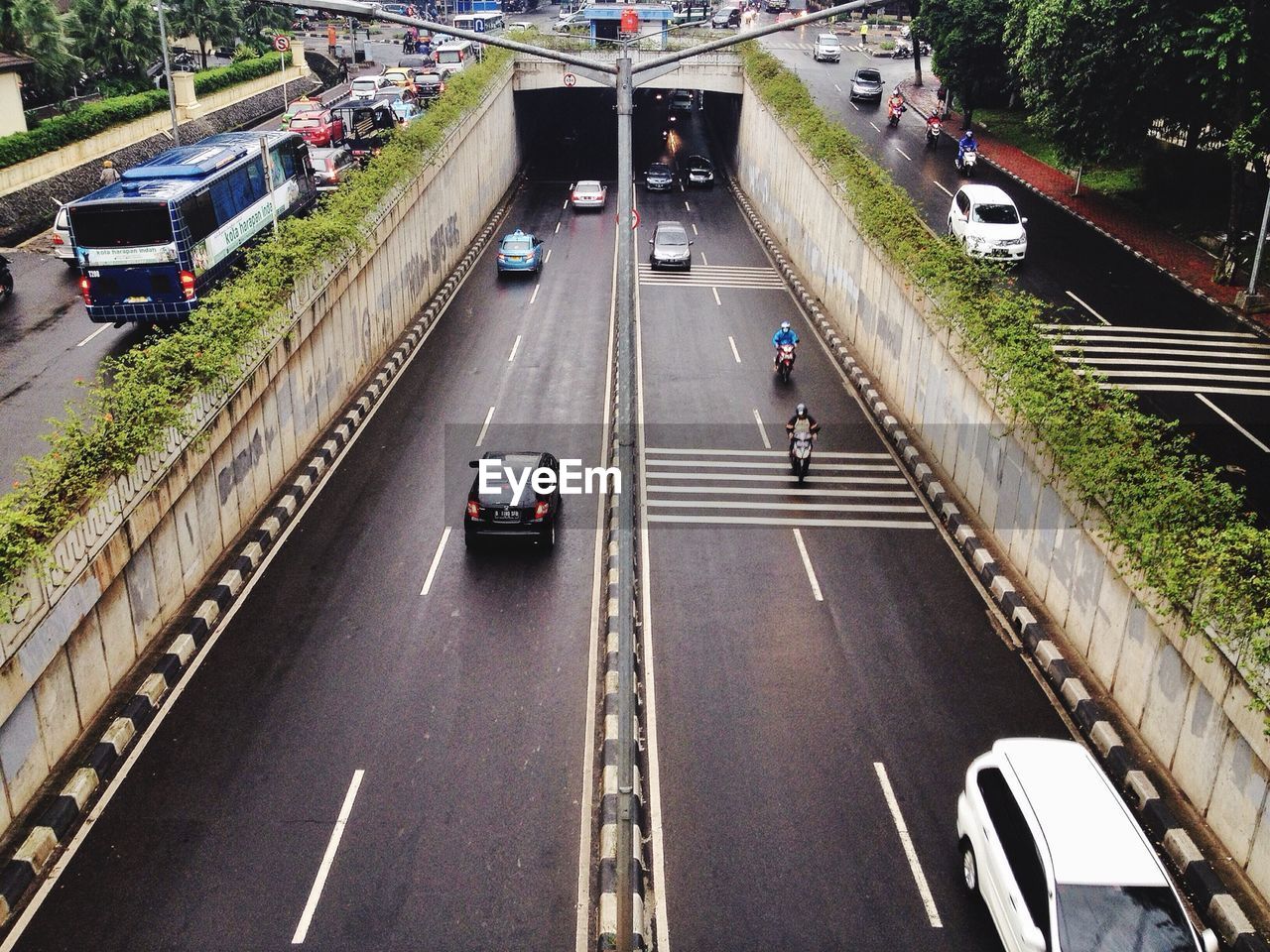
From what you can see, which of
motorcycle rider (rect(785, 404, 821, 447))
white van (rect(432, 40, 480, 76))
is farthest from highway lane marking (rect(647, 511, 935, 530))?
white van (rect(432, 40, 480, 76))

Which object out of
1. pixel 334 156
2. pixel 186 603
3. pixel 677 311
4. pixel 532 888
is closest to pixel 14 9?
pixel 334 156

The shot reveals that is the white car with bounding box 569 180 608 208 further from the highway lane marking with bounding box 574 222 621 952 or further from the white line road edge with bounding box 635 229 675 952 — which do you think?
the white line road edge with bounding box 635 229 675 952

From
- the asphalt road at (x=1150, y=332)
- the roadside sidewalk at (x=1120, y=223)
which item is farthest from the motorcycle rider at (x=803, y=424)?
the roadside sidewalk at (x=1120, y=223)

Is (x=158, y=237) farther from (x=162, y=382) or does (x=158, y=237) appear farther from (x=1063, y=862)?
(x=1063, y=862)

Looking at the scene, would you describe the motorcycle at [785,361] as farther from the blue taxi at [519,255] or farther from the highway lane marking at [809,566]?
the blue taxi at [519,255]

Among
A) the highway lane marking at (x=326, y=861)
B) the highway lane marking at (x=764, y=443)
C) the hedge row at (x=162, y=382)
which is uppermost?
the hedge row at (x=162, y=382)

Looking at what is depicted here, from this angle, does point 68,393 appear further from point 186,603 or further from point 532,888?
point 532,888
